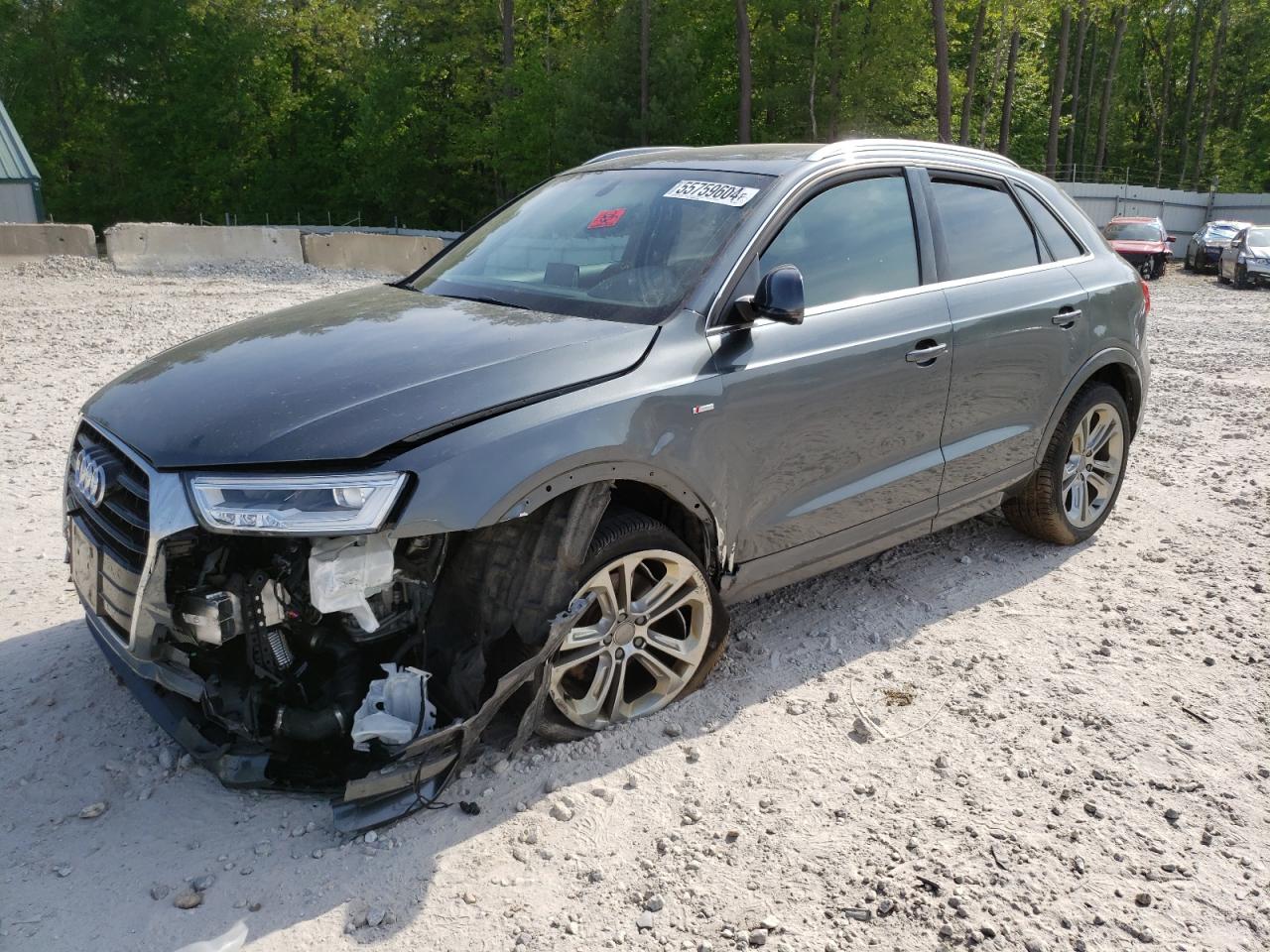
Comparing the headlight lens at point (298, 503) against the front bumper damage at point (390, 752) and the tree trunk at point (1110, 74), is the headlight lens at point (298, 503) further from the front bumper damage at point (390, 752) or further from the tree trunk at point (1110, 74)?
the tree trunk at point (1110, 74)

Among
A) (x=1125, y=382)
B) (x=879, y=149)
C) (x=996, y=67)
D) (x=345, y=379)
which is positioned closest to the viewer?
(x=345, y=379)

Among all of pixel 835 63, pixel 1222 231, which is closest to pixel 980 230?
pixel 1222 231

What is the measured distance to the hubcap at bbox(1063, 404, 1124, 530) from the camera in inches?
203

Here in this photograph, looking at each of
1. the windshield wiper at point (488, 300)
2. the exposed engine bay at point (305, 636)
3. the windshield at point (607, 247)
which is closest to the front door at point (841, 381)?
the windshield at point (607, 247)

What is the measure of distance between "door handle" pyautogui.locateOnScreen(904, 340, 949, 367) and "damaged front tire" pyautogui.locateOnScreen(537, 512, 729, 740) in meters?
1.25

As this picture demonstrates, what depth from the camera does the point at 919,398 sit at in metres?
4.11

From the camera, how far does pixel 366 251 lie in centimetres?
1919

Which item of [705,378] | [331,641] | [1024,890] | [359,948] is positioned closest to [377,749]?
[331,641]

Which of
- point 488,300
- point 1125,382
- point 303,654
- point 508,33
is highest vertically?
point 508,33

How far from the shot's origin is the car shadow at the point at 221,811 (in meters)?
2.66

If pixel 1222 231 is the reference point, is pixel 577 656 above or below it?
below

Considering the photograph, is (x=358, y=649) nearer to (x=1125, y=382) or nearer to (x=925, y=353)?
(x=925, y=353)

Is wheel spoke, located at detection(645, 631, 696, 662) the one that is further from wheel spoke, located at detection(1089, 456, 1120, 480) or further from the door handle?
wheel spoke, located at detection(1089, 456, 1120, 480)

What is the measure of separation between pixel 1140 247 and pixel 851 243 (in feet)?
84.8
